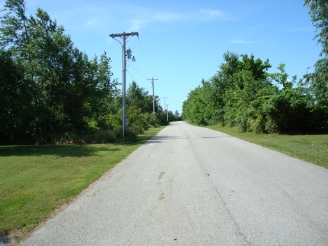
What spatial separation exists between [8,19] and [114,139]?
15.9 m

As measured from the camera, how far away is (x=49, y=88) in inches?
977

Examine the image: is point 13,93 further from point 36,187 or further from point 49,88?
point 36,187

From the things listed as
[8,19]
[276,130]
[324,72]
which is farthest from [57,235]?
[8,19]

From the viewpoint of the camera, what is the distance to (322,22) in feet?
51.1

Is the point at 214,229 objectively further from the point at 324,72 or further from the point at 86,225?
the point at 324,72

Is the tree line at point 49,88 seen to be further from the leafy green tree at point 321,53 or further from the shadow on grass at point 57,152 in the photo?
the leafy green tree at point 321,53

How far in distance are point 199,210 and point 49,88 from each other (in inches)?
879

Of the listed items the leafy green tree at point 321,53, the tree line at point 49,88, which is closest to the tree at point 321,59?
the leafy green tree at point 321,53

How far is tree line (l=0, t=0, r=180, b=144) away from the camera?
A: 1998 centimetres

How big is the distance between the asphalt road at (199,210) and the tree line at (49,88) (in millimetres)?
13979

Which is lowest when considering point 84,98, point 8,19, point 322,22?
point 84,98

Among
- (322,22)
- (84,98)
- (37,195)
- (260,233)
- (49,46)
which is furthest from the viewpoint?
(84,98)

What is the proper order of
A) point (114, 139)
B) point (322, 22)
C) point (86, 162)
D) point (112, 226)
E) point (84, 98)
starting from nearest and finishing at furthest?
1. point (112, 226)
2. point (86, 162)
3. point (322, 22)
4. point (114, 139)
5. point (84, 98)

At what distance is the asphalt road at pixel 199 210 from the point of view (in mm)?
4395
